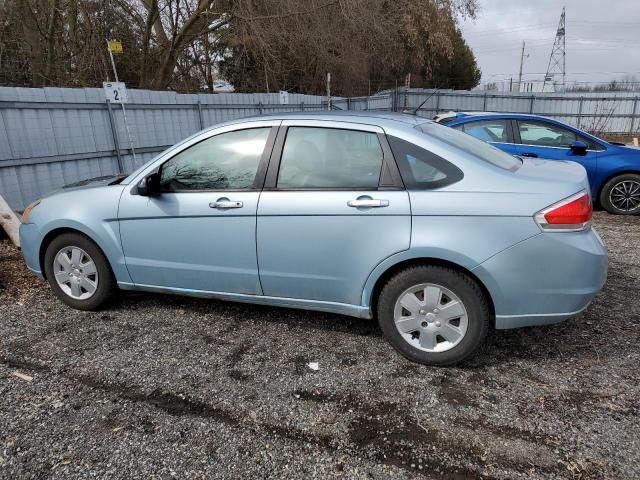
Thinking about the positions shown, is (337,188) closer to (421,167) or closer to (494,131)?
(421,167)

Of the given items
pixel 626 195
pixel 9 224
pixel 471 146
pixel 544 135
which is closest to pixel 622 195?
pixel 626 195

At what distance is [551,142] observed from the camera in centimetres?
724

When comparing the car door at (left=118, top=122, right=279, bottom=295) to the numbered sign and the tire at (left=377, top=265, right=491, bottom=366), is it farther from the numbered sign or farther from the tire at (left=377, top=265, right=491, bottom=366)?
the numbered sign

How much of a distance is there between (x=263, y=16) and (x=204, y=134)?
14.0 metres

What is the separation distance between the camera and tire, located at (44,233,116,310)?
12.6 ft

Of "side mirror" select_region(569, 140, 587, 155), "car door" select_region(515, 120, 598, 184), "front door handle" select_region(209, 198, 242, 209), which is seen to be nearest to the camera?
"front door handle" select_region(209, 198, 242, 209)

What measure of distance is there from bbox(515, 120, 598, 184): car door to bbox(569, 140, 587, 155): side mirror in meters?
0.12

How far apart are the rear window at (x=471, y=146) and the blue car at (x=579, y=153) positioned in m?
3.85

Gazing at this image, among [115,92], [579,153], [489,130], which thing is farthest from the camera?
[115,92]

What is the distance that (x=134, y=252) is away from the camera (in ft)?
12.1

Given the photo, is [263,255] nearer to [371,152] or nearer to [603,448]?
[371,152]

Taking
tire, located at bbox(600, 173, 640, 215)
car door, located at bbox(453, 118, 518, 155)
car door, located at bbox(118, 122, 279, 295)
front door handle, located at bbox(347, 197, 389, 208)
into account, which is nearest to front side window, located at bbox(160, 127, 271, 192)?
car door, located at bbox(118, 122, 279, 295)

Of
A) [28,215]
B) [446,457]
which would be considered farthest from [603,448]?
[28,215]

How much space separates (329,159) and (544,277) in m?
1.54
